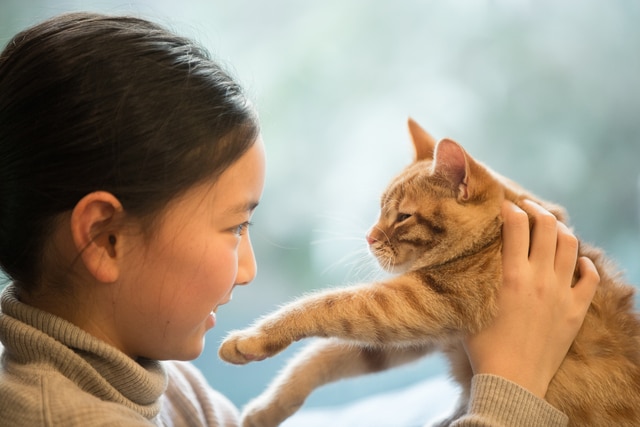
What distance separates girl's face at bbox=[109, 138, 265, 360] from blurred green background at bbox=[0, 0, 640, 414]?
2.80ft

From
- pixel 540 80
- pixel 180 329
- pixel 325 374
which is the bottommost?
pixel 325 374

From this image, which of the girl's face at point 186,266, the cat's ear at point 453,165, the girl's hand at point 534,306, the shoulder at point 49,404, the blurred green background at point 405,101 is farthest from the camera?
the blurred green background at point 405,101

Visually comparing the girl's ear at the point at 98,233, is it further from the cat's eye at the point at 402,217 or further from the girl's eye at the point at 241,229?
the cat's eye at the point at 402,217

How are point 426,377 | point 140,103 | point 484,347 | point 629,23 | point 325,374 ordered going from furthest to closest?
point 426,377, point 629,23, point 325,374, point 484,347, point 140,103

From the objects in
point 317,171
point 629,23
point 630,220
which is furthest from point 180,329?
point 629,23

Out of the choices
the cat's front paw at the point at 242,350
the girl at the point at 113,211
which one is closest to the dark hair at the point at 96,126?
the girl at the point at 113,211

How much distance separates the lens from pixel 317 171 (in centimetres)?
200

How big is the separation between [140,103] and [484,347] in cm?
79

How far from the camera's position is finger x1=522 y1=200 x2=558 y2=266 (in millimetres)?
1295

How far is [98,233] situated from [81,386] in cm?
24

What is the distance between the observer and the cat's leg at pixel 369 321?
1280 millimetres

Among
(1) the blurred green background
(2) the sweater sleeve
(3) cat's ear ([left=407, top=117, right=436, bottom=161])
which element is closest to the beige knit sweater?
(2) the sweater sleeve

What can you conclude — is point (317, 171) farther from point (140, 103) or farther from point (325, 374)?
point (140, 103)

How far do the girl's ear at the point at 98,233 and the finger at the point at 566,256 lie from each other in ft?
2.83
